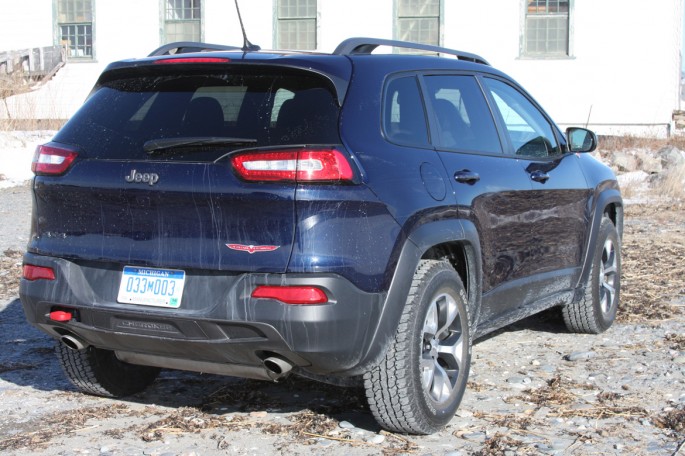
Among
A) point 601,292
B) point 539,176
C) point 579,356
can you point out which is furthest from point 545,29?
point 539,176

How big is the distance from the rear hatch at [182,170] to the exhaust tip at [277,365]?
0.42m

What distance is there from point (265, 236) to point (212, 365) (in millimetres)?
706

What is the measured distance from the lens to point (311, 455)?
14.3 ft

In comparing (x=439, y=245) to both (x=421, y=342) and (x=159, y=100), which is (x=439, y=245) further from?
(x=159, y=100)

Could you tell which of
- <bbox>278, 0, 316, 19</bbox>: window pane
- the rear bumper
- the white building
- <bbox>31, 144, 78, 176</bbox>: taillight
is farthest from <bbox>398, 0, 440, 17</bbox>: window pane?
the rear bumper

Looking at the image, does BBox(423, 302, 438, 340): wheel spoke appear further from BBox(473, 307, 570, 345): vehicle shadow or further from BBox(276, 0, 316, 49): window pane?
BBox(276, 0, 316, 49): window pane

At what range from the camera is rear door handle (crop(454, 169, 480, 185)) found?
192 inches

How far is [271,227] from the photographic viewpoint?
406cm

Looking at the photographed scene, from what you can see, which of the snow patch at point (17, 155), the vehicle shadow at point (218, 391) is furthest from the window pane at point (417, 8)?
the vehicle shadow at point (218, 391)

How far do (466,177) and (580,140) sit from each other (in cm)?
185

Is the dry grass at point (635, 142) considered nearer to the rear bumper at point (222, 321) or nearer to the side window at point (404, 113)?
the side window at point (404, 113)

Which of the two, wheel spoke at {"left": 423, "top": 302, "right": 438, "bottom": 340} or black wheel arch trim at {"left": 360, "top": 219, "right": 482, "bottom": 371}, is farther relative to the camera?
wheel spoke at {"left": 423, "top": 302, "right": 438, "bottom": 340}

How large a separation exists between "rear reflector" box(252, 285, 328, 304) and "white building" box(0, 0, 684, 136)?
17642 mm

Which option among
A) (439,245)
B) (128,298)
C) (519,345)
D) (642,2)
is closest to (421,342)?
(439,245)
